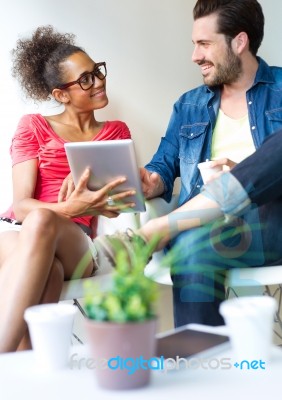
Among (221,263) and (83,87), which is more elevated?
(83,87)

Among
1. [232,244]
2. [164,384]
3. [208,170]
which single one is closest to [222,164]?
[208,170]

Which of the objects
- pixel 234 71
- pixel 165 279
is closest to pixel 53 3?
pixel 234 71

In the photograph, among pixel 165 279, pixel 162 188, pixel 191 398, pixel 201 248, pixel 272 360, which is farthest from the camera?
pixel 162 188

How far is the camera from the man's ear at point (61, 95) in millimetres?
2301

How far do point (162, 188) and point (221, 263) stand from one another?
444 millimetres

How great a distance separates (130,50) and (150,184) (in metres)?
0.76

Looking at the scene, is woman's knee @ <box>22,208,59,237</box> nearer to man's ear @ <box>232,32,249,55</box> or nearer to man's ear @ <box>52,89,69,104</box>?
man's ear @ <box>52,89,69,104</box>

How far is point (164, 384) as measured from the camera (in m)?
0.92

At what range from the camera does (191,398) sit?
2.84 ft

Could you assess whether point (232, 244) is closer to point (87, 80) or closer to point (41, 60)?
point (87, 80)

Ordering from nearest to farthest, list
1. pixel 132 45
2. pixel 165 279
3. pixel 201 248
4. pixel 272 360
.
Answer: pixel 272 360
pixel 201 248
pixel 165 279
pixel 132 45

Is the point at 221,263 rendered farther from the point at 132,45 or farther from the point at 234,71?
the point at 132,45

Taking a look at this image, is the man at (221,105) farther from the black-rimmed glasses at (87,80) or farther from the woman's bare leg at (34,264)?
the woman's bare leg at (34,264)

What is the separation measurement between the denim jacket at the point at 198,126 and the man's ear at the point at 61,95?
378 millimetres
